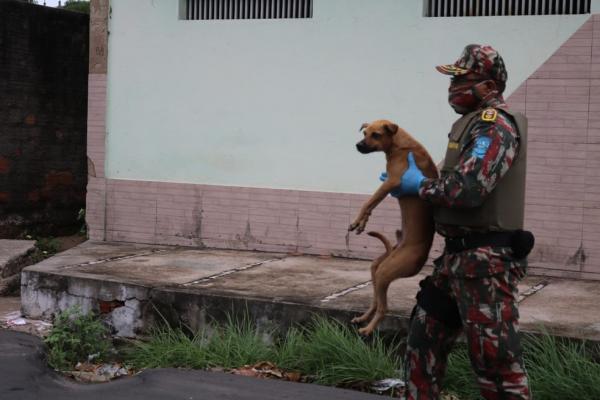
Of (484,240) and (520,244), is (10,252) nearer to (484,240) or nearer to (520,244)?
(484,240)

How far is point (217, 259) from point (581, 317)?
337 centimetres

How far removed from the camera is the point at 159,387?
5.03 m

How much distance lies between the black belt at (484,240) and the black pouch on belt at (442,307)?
0.22 meters

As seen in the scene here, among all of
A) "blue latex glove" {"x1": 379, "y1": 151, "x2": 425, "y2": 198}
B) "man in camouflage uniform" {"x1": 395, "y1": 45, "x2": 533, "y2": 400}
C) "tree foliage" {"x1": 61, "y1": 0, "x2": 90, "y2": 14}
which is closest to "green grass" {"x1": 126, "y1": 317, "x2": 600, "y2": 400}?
"man in camouflage uniform" {"x1": 395, "y1": 45, "x2": 533, "y2": 400}

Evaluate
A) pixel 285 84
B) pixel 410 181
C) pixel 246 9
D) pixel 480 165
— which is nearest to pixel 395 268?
pixel 410 181

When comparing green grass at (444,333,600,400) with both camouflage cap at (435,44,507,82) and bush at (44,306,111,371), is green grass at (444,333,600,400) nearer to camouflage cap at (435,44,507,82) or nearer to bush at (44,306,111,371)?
camouflage cap at (435,44,507,82)

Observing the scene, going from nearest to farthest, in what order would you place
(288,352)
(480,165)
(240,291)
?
(480,165), (288,352), (240,291)

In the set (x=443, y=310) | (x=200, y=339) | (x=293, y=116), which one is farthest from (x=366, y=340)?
(x=293, y=116)

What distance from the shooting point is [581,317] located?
550 cm

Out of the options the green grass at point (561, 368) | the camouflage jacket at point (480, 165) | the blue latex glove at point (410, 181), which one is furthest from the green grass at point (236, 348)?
the camouflage jacket at point (480, 165)

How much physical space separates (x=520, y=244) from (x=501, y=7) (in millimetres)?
3979

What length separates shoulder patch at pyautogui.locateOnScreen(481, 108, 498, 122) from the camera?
11.9 ft

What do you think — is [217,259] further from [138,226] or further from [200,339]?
[200,339]

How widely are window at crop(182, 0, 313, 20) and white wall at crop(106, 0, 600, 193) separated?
12 centimetres
